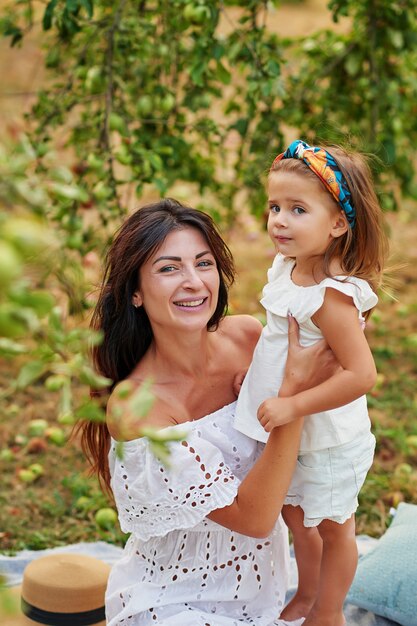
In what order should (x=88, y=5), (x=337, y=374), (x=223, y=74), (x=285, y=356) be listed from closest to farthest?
(x=337, y=374) → (x=285, y=356) → (x=88, y=5) → (x=223, y=74)

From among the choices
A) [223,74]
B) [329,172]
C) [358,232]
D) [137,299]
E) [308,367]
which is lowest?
[308,367]

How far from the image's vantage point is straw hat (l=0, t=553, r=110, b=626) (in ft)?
6.94

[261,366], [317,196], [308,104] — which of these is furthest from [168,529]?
[308,104]

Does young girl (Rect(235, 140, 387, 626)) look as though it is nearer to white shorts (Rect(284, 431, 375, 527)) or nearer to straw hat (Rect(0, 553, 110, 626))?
white shorts (Rect(284, 431, 375, 527))

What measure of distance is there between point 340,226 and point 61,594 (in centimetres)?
112

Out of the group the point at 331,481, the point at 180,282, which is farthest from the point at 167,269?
the point at 331,481

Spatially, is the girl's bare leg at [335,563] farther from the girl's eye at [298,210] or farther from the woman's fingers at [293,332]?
the girl's eye at [298,210]

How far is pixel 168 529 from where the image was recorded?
180cm

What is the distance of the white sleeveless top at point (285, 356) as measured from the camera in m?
1.68

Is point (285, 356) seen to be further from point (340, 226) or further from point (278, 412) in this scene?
point (340, 226)

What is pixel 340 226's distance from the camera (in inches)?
66.9

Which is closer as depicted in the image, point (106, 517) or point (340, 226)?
point (340, 226)

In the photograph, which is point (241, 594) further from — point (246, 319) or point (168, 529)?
point (246, 319)

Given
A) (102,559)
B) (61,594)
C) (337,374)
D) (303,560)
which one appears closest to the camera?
(337,374)
